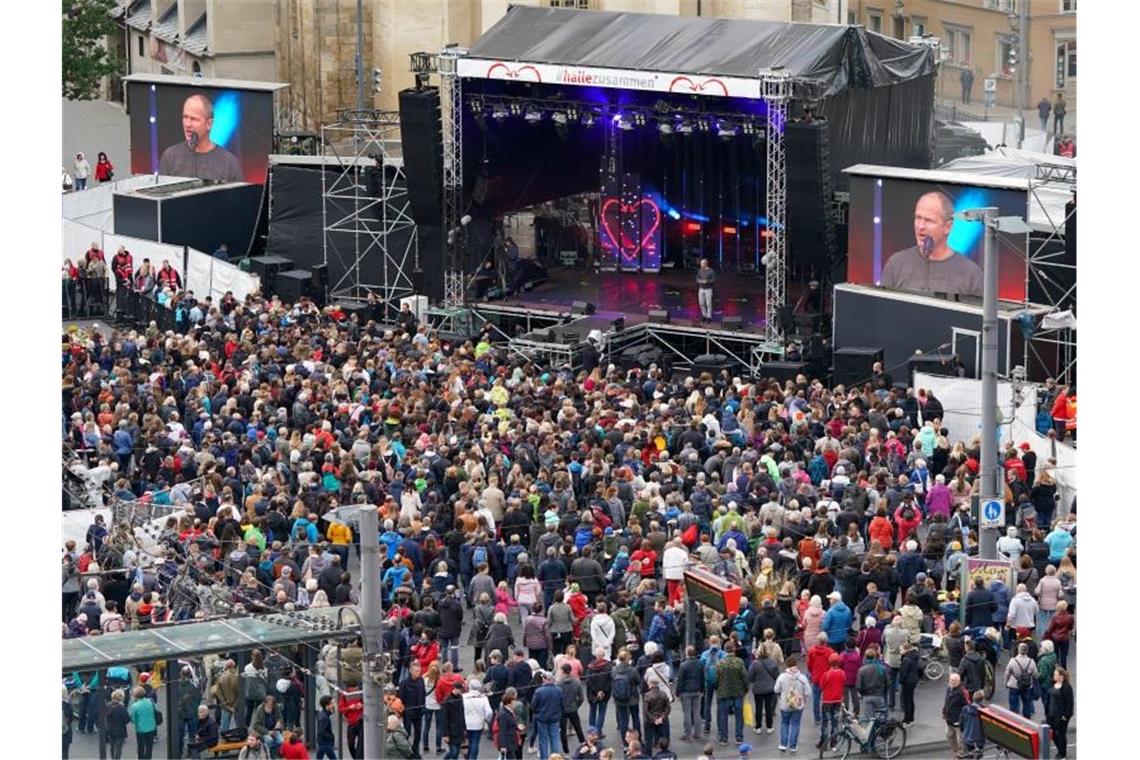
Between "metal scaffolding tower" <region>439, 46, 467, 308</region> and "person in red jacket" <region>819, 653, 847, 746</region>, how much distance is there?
20304mm

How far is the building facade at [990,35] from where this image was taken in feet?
246

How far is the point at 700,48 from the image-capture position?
148ft

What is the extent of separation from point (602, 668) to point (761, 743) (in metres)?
1.73

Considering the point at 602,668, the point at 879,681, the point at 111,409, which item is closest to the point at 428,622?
the point at 602,668

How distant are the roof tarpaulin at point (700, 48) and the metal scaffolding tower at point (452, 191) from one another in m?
1.04

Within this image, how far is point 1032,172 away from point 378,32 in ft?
64.5

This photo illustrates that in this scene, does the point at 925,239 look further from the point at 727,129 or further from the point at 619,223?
the point at 619,223

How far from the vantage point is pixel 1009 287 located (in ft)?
136

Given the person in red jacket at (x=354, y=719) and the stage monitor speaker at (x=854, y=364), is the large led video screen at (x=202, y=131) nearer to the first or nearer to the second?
the stage monitor speaker at (x=854, y=364)

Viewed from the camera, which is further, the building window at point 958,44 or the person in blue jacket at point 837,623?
the building window at point 958,44

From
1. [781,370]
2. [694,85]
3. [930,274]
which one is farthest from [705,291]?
[930,274]

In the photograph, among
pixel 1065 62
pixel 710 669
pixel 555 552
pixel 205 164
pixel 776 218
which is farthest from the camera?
pixel 1065 62

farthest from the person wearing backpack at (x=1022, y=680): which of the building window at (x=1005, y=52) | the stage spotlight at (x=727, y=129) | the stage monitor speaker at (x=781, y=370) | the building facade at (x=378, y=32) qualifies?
the building window at (x=1005, y=52)

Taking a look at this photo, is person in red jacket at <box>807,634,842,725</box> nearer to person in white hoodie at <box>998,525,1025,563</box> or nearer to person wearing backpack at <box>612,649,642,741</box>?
person wearing backpack at <box>612,649,642,741</box>
